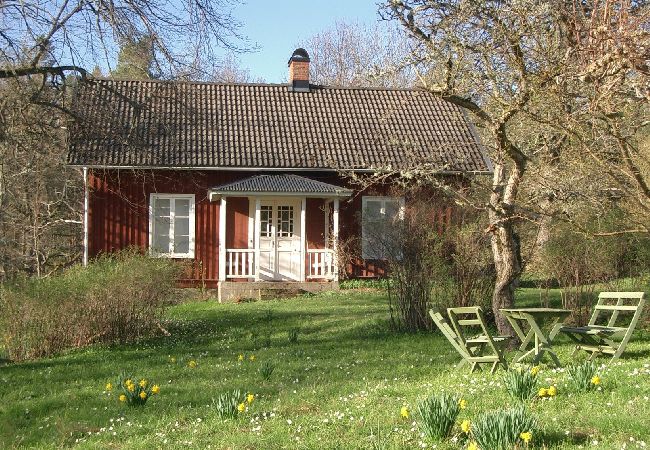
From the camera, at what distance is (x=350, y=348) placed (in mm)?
11680

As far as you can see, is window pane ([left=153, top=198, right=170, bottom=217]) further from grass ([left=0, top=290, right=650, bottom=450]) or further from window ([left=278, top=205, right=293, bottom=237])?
grass ([left=0, top=290, right=650, bottom=450])

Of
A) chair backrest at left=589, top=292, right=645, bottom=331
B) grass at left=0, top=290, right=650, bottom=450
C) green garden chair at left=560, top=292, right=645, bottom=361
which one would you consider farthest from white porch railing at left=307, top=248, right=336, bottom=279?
green garden chair at left=560, top=292, right=645, bottom=361

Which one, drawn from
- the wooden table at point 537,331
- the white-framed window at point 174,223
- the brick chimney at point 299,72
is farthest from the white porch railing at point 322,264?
the wooden table at point 537,331

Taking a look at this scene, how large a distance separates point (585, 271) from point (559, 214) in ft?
7.94

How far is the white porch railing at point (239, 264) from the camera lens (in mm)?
20984

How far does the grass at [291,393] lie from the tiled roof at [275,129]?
27.1ft

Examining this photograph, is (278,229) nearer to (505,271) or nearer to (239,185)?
(239,185)

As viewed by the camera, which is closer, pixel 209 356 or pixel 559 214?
pixel 559 214

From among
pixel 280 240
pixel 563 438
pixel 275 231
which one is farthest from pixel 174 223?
pixel 563 438

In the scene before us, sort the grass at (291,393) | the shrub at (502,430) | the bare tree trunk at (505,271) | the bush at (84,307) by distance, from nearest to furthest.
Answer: the shrub at (502,430)
the grass at (291,393)
the bare tree trunk at (505,271)
the bush at (84,307)

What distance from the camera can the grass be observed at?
6.04 m

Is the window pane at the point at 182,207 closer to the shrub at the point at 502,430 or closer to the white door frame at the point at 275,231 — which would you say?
the white door frame at the point at 275,231

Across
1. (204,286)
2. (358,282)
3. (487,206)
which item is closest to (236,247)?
(204,286)

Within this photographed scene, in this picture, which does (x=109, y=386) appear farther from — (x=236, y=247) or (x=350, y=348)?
(x=236, y=247)
